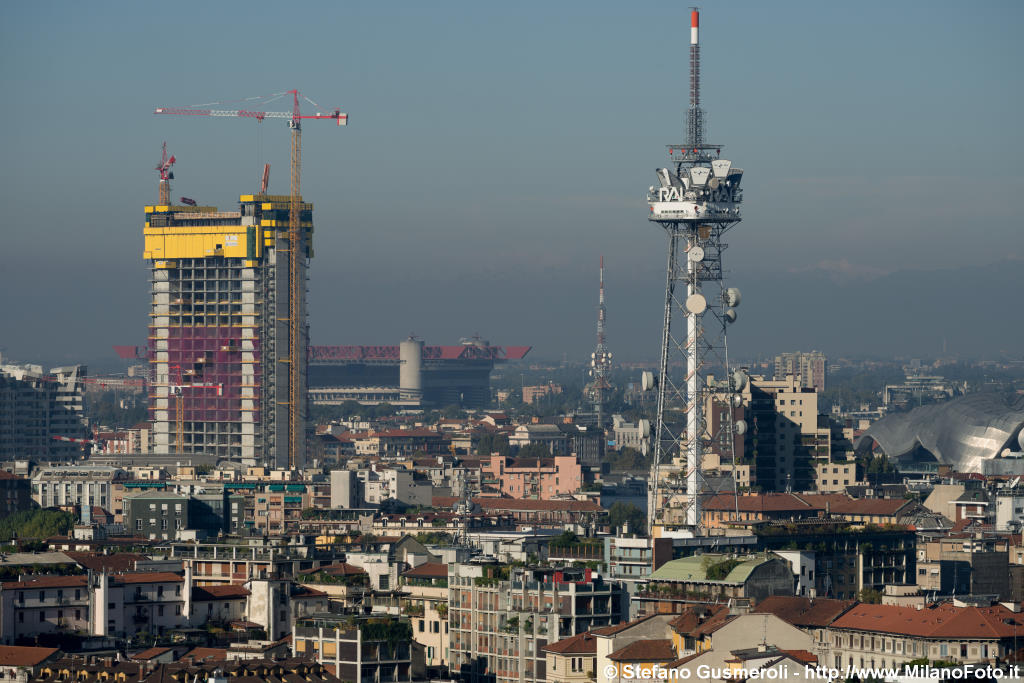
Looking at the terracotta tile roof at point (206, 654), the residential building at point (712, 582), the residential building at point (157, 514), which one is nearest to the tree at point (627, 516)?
the residential building at point (157, 514)

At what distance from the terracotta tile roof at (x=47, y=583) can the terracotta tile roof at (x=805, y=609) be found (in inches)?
1058

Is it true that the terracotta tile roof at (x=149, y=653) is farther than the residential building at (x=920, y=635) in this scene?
Yes

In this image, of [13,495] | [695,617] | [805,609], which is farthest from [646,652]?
[13,495]

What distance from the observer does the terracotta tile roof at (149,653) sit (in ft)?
294

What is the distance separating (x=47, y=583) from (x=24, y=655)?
→ 12.9 m

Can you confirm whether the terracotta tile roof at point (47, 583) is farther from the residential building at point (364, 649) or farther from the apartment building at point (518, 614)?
the apartment building at point (518, 614)

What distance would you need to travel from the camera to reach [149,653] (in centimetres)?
9038

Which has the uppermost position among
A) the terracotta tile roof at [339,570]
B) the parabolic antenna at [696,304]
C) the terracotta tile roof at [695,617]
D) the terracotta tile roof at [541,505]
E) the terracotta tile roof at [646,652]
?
the parabolic antenna at [696,304]

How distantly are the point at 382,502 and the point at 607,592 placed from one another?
90.3 m

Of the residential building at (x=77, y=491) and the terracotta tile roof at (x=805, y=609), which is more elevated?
the residential building at (x=77, y=491)

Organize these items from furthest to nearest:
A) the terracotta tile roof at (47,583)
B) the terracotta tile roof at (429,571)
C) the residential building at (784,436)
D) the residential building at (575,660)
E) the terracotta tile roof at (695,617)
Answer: the residential building at (784,436) < the terracotta tile roof at (429,571) < the terracotta tile roof at (47,583) < the residential building at (575,660) < the terracotta tile roof at (695,617)

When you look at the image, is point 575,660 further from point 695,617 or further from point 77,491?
point 77,491

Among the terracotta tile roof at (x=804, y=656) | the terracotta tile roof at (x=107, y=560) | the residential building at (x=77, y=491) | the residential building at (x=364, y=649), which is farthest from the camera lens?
the residential building at (x=77, y=491)

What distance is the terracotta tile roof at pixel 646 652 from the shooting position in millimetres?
85250
